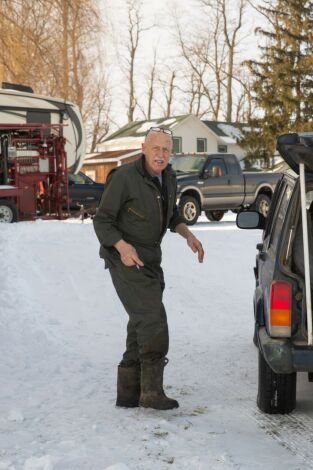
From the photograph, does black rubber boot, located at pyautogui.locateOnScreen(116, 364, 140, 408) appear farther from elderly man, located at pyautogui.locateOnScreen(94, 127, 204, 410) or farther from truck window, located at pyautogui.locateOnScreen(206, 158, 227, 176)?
truck window, located at pyautogui.locateOnScreen(206, 158, 227, 176)

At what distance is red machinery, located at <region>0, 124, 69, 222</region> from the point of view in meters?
18.1

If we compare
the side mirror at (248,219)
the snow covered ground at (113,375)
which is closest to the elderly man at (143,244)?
the snow covered ground at (113,375)

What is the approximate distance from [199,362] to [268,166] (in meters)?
35.0

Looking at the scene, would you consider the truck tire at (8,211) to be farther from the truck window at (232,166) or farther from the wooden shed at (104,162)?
the wooden shed at (104,162)

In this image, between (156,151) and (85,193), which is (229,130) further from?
(156,151)

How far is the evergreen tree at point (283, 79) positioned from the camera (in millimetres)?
39375

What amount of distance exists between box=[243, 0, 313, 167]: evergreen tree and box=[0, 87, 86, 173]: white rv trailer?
20.0m

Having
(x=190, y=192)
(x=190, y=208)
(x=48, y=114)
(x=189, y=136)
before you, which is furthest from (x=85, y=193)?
(x=189, y=136)

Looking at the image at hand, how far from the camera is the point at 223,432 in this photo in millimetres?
4531

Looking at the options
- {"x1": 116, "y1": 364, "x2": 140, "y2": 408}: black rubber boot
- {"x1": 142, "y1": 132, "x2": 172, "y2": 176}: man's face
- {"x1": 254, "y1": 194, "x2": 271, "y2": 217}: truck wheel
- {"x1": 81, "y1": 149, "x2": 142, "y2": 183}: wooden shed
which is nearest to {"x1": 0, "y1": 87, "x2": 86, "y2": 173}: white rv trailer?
{"x1": 254, "y1": 194, "x2": 271, "y2": 217}: truck wheel

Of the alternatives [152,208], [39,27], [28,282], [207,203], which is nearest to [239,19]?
[39,27]

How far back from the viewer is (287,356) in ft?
14.3

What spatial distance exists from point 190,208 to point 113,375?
1350cm

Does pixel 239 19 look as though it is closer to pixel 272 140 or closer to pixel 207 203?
pixel 272 140
